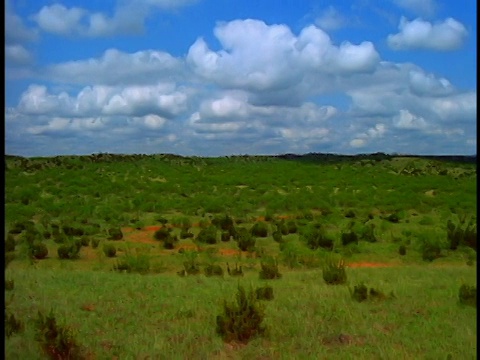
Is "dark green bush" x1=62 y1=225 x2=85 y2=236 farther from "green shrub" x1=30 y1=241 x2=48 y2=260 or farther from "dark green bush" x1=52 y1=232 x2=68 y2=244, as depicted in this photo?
"green shrub" x1=30 y1=241 x2=48 y2=260

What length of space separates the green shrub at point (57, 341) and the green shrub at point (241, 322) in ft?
7.65

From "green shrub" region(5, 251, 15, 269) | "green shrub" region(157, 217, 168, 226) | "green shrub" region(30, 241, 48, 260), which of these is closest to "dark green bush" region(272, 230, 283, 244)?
"green shrub" region(157, 217, 168, 226)

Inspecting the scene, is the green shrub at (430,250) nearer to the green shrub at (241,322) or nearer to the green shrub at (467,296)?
the green shrub at (467,296)

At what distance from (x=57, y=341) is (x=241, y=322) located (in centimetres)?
Result: 290

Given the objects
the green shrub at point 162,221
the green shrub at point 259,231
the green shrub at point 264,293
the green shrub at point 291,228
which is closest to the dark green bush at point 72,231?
the green shrub at point 162,221

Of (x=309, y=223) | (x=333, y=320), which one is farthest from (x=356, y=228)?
(x=333, y=320)

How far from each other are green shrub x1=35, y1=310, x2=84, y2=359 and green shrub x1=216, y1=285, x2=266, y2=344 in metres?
2.33

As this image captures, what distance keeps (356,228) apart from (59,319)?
1912 cm

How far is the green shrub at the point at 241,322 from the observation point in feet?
31.1

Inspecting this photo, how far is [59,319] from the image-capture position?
10266 millimetres

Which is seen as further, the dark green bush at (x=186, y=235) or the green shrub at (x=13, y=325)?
the dark green bush at (x=186, y=235)

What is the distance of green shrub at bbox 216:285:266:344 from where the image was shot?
374 inches

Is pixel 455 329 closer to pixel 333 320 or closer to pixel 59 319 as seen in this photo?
pixel 333 320

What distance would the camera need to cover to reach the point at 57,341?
8.46 m
